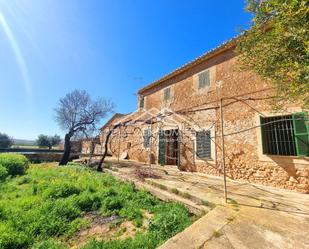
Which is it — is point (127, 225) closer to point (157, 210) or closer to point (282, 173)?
point (157, 210)

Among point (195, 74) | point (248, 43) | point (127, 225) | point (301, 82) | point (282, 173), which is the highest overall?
point (195, 74)

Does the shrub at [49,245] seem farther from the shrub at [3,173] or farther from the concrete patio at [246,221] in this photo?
the shrub at [3,173]

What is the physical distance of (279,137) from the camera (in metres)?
6.32

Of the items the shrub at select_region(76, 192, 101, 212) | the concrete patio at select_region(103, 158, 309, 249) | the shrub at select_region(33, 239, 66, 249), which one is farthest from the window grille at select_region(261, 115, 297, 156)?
the shrub at select_region(33, 239, 66, 249)

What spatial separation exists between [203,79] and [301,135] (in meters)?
5.05

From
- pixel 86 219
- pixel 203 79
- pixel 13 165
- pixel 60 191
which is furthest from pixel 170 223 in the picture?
pixel 13 165

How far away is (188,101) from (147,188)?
5736mm

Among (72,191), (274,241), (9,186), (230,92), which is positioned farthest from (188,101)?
(9,186)

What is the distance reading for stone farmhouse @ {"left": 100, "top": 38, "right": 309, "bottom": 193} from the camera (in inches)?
232

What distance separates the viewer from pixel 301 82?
3.08 m

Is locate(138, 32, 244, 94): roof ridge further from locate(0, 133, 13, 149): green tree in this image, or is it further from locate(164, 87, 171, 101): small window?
locate(0, 133, 13, 149): green tree

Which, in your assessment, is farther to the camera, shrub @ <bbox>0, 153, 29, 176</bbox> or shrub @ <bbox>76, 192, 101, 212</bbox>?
shrub @ <bbox>0, 153, 29, 176</bbox>

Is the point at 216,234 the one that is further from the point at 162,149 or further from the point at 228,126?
the point at 162,149

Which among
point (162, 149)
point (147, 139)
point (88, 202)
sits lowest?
point (88, 202)
